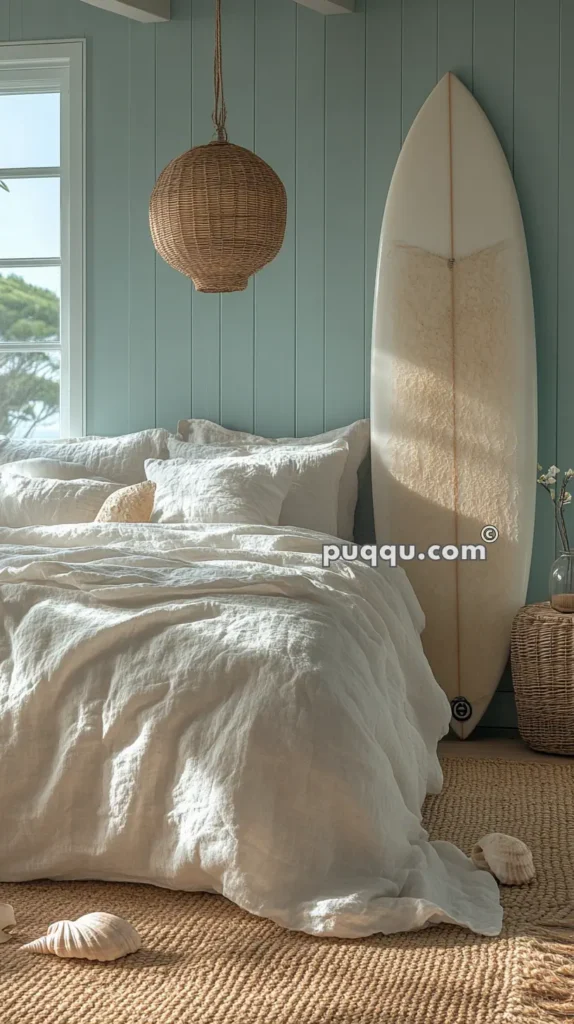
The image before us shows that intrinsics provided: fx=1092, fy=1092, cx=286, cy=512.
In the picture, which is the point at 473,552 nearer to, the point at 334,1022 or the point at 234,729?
the point at 234,729

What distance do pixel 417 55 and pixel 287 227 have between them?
75 cm

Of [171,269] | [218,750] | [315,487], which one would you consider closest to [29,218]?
[171,269]

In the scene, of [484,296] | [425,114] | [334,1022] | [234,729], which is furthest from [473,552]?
[334,1022]

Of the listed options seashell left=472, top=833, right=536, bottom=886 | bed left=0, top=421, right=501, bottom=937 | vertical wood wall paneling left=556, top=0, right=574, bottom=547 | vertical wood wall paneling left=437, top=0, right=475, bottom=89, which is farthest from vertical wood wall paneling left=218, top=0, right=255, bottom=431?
seashell left=472, top=833, right=536, bottom=886

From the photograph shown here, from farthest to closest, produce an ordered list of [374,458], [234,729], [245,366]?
[245,366]
[374,458]
[234,729]

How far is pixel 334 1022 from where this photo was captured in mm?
1514

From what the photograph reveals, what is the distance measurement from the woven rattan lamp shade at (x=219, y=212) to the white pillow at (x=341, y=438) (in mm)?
672

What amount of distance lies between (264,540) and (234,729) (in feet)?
3.17

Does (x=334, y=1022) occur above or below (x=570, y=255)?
below

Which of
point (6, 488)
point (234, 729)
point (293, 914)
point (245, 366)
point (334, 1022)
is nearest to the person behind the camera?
point (334, 1022)

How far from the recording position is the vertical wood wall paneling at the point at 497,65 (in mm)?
3822

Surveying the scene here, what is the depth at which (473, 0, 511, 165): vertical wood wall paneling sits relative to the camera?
150 inches

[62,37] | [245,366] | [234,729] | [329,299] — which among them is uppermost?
[62,37]

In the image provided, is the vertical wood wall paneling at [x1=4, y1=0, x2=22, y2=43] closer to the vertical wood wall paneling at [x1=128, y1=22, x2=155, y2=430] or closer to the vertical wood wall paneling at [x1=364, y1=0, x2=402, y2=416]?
the vertical wood wall paneling at [x1=128, y1=22, x2=155, y2=430]
